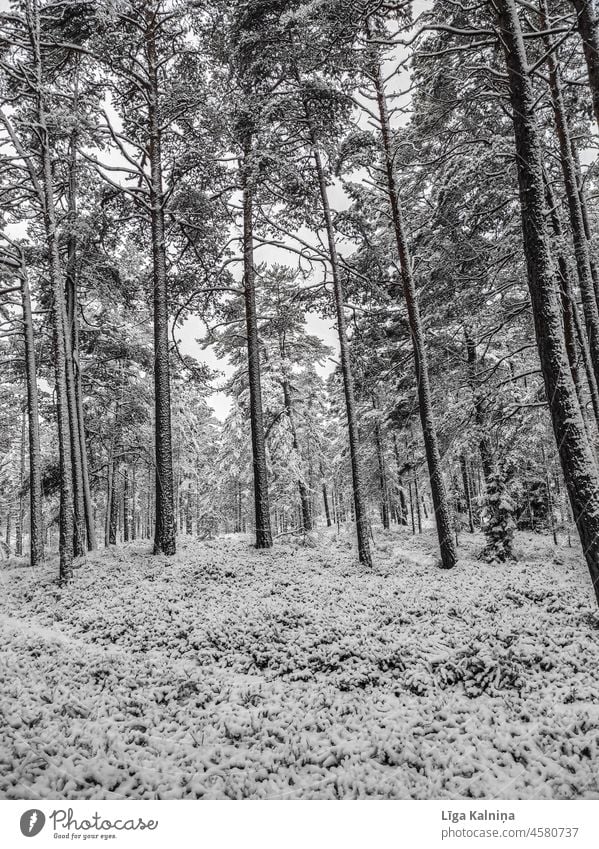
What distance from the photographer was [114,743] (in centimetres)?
392

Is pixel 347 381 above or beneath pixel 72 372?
beneath

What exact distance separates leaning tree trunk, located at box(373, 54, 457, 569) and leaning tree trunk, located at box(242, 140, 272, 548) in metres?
3.92

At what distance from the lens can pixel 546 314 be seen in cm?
477

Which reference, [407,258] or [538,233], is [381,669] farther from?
[407,258]

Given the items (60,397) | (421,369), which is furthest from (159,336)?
(421,369)

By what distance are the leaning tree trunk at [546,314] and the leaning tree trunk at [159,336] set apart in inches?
338

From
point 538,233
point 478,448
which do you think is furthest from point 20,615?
point 478,448

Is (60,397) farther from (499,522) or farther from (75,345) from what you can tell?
(499,522)

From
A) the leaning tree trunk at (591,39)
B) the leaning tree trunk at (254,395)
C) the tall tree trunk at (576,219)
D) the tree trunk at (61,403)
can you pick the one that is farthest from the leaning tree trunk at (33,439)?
the tall tree trunk at (576,219)

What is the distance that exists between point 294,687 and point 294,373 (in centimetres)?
1496

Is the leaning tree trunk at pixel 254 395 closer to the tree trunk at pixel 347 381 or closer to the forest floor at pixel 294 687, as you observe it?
the tree trunk at pixel 347 381

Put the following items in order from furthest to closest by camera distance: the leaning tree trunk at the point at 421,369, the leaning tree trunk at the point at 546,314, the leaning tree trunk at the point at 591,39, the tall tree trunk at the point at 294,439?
the tall tree trunk at the point at 294,439 → the leaning tree trunk at the point at 421,369 → the leaning tree trunk at the point at 591,39 → the leaning tree trunk at the point at 546,314
